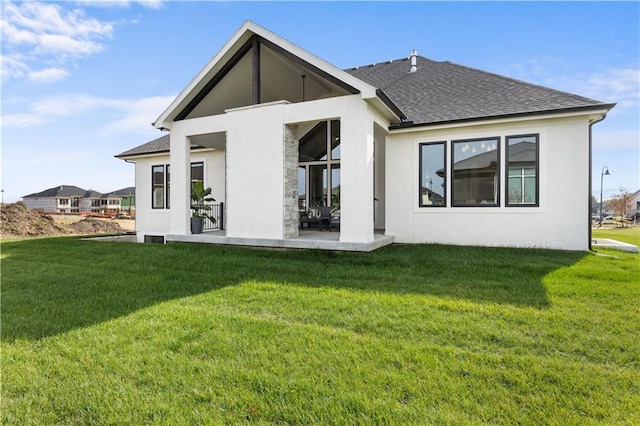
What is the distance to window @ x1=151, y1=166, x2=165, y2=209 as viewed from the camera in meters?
14.9

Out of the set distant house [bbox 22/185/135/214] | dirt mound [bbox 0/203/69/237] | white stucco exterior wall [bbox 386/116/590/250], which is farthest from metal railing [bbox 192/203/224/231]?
distant house [bbox 22/185/135/214]

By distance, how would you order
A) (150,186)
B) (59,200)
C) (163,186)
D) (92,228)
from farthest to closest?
1. (59,200)
2. (92,228)
3. (150,186)
4. (163,186)

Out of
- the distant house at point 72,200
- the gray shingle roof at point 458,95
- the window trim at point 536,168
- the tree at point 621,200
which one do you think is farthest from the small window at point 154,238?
the distant house at point 72,200

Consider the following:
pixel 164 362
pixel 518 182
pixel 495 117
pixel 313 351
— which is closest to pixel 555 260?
pixel 518 182

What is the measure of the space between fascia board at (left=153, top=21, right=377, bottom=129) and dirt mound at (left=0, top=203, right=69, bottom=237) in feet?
40.9

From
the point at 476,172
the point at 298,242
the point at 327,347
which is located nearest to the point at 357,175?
the point at 298,242

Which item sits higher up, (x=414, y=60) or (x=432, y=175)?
(x=414, y=60)

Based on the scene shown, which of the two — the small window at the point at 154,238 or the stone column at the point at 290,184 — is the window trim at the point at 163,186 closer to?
the small window at the point at 154,238

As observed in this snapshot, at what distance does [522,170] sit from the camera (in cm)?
877

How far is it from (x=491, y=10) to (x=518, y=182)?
634 cm

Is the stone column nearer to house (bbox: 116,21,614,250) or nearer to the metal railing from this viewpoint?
house (bbox: 116,21,614,250)

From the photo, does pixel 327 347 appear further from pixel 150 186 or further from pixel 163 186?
pixel 150 186

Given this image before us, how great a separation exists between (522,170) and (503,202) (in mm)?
963

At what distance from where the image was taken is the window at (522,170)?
28.3ft
